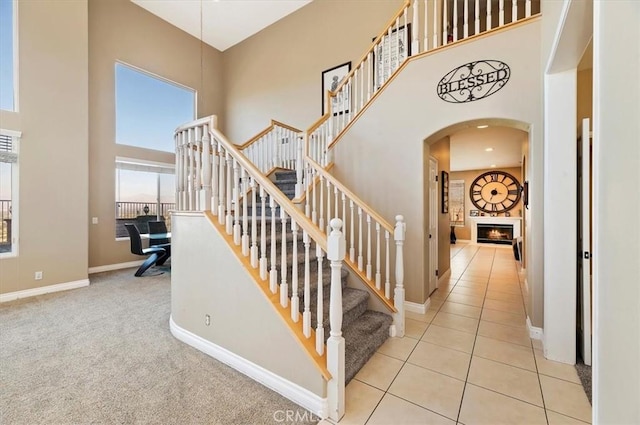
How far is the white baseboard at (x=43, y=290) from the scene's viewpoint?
3.80m

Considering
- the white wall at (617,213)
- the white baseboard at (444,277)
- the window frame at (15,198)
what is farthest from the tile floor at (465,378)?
the window frame at (15,198)

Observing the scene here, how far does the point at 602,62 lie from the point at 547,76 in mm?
1923

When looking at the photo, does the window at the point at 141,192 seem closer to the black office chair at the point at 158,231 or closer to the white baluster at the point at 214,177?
the black office chair at the point at 158,231

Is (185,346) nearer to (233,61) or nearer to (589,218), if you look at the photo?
(589,218)

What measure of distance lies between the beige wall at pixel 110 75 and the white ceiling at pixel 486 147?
23.1ft

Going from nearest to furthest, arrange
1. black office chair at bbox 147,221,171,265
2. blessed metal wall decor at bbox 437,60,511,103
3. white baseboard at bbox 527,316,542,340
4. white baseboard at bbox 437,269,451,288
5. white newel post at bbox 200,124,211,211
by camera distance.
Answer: white newel post at bbox 200,124,211,211, white baseboard at bbox 527,316,542,340, blessed metal wall decor at bbox 437,60,511,103, white baseboard at bbox 437,269,451,288, black office chair at bbox 147,221,171,265

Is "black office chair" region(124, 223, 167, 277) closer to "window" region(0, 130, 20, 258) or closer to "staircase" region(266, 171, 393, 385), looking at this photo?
"window" region(0, 130, 20, 258)

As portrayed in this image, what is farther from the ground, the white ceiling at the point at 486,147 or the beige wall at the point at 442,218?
the white ceiling at the point at 486,147

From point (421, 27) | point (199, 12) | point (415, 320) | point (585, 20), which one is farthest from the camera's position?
point (199, 12)

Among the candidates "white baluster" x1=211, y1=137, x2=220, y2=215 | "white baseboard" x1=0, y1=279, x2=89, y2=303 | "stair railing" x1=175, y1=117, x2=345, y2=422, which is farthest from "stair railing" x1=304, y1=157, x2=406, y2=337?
"white baseboard" x1=0, y1=279, x2=89, y2=303

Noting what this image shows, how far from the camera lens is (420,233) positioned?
3.32m

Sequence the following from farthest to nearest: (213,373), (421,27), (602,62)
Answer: (421,27)
(213,373)
(602,62)

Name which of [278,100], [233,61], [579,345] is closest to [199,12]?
[233,61]

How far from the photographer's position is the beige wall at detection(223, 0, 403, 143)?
534 cm
